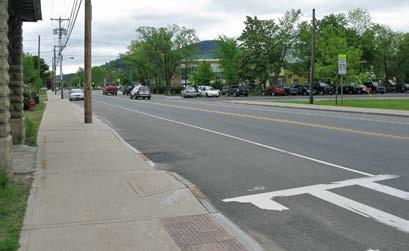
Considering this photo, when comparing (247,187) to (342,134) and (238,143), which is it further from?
(342,134)

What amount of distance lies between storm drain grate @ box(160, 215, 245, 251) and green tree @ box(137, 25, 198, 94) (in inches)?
3415

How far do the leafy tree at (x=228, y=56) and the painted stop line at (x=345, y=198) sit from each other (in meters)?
80.9

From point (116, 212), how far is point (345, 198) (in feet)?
11.0

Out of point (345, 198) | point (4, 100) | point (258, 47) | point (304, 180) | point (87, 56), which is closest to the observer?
point (345, 198)

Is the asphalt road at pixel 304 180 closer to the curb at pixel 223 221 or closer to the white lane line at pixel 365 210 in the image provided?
the white lane line at pixel 365 210

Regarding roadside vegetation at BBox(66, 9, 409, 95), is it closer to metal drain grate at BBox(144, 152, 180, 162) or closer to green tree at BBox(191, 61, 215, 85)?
green tree at BBox(191, 61, 215, 85)

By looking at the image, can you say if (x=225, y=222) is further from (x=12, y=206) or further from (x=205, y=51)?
(x=205, y=51)

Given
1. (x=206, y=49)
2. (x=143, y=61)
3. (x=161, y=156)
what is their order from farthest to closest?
(x=206, y=49) → (x=143, y=61) → (x=161, y=156)

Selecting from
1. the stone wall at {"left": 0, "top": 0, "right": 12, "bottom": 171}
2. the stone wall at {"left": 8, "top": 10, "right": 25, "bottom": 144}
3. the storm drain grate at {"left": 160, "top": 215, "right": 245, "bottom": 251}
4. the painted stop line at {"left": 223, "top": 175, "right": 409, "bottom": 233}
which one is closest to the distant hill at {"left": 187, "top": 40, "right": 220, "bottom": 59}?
the stone wall at {"left": 8, "top": 10, "right": 25, "bottom": 144}

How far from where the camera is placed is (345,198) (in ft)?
27.0

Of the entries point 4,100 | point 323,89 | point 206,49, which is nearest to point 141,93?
point 323,89

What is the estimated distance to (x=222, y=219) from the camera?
7.12 metres

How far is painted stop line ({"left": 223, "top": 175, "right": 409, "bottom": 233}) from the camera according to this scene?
23.2ft

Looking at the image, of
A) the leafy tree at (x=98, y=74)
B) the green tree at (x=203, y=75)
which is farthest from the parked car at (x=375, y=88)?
the leafy tree at (x=98, y=74)
